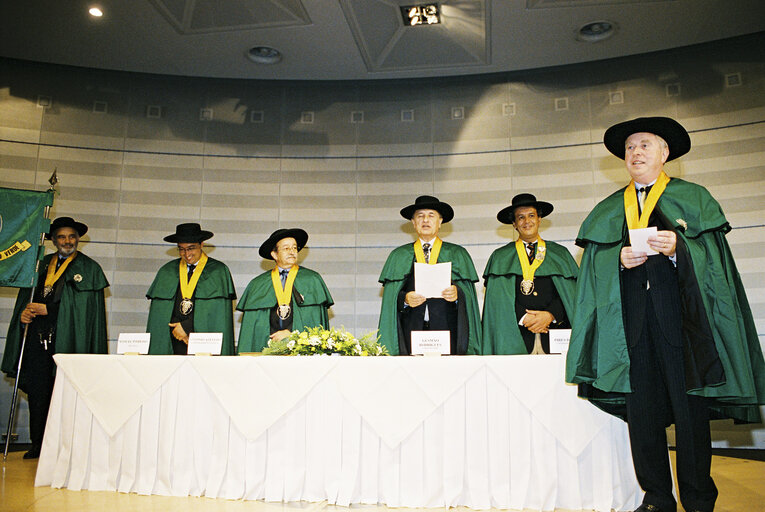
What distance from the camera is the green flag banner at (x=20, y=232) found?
210 inches

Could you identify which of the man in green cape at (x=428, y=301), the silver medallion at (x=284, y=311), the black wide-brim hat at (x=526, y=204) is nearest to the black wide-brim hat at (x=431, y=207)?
the man in green cape at (x=428, y=301)

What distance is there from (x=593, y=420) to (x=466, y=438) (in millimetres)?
692

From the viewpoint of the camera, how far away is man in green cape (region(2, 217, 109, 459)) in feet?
18.2

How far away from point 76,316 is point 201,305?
122 cm

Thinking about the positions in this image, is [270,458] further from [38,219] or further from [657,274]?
[38,219]

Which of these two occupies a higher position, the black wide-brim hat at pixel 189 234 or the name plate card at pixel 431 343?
the black wide-brim hat at pixel 189 234

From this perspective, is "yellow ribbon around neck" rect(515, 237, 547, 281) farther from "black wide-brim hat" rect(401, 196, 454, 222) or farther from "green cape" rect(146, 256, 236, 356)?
"green cape" rect(146, 256, 236, 356)

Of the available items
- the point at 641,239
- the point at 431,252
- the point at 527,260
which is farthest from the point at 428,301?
the point at 641,239

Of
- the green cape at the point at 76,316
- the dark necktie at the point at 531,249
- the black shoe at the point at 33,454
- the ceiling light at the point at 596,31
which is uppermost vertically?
the ceiling light at the point at 596,31

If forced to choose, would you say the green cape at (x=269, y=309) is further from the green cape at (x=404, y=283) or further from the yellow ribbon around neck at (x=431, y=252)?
the yellow ribbon around neck at (x=431, y=252)

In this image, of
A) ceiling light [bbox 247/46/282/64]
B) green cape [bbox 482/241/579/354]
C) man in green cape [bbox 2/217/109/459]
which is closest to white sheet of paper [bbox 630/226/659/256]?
green cape [bbox 482/241/579/354]

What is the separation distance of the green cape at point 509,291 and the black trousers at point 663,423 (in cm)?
203

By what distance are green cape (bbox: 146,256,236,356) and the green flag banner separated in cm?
110

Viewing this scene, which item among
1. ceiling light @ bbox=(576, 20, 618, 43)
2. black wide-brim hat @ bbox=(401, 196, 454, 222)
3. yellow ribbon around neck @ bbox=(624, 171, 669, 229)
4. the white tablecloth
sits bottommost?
the white tablecloth
